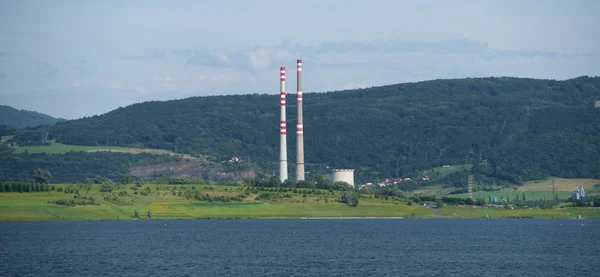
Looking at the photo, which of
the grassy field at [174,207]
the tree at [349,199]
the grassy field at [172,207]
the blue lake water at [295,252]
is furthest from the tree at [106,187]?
the tree at [349,199]

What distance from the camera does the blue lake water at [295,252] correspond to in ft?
279

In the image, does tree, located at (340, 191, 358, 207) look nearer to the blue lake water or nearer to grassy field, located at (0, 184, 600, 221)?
grassy field, located at (0, 184, 600, 221)

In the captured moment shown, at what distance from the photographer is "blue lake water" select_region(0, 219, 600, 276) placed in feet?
279

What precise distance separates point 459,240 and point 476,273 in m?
43.3

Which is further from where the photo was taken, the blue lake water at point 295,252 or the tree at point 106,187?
the tree at point 106,187

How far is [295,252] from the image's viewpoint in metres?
104

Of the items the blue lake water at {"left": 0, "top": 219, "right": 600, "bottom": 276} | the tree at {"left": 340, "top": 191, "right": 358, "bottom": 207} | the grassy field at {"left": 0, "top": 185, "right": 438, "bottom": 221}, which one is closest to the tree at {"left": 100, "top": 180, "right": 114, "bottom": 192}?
the grassy field at {"left": 0, "top": 185, "right": 438, "bottom": 221}

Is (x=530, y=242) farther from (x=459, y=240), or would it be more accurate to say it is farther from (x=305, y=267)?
(x=305, y=267)

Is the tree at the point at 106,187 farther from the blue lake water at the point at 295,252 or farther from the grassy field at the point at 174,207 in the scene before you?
the blue lake water at the point at 295,252

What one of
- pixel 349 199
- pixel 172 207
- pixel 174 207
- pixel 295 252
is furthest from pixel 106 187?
pixel 295 252

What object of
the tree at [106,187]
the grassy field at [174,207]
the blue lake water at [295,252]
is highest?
the tree at [106,187]

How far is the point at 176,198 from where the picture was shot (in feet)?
610

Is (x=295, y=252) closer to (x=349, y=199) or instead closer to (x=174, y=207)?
(x=174, y=207)

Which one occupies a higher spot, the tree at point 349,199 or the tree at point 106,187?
the tree at point 106,187
